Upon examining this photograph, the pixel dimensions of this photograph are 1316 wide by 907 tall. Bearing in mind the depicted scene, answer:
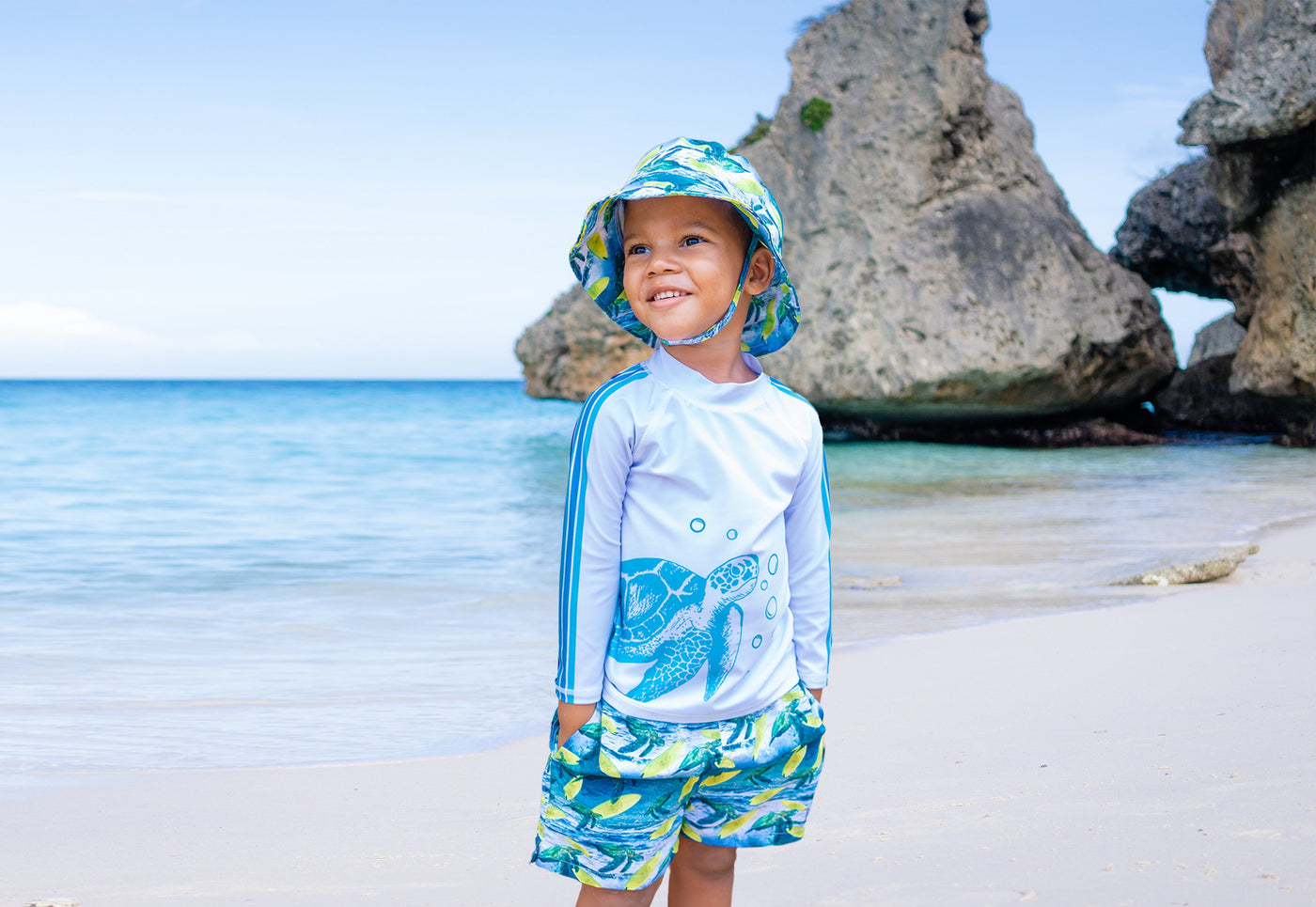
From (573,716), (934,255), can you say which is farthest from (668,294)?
(934,255)

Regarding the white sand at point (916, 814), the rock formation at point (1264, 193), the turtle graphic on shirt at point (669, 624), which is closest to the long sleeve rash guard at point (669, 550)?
Answer: the turtle graphic on shirt at point (669, 624)

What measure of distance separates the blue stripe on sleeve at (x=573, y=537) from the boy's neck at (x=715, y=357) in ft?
0.39

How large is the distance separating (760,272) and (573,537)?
537 millimetres

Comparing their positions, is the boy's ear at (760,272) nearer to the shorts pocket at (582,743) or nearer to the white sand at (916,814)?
the shorts pocket at (582,743)

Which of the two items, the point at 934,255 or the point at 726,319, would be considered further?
the point at 934,255

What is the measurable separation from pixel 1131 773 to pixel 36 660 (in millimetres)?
4300

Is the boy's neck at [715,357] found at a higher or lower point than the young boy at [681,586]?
higher

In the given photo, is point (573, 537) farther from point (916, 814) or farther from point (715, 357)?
point (916, 814)

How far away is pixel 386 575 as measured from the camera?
6969 millimetres

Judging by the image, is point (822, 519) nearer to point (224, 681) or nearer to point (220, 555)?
point (224, 681)

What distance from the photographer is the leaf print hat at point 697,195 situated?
1581mm

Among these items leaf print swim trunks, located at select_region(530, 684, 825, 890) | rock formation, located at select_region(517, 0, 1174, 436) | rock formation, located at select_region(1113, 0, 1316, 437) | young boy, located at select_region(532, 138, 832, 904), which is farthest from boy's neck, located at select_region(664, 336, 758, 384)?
rock formation, located at select_region(517, 0, 1174, 436)

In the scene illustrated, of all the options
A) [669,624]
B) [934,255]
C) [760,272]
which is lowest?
[669,624]

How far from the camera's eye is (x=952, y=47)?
15.2 metres
